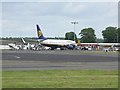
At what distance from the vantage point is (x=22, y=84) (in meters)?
15.0

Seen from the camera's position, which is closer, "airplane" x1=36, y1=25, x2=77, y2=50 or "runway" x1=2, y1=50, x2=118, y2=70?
"runway" x1=2, y1=50, x2=118, y2=70

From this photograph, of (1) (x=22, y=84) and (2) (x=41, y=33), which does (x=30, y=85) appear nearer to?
(1) (x=22, y=84)

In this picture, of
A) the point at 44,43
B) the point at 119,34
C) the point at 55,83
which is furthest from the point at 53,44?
the point at 55,83

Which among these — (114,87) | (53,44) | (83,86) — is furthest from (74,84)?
(53,44)

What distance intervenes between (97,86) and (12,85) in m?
3.20

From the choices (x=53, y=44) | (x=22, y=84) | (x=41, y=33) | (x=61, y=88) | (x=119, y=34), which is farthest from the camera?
(x=119, y=34)

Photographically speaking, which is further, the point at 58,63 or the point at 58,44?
the point at 58,44

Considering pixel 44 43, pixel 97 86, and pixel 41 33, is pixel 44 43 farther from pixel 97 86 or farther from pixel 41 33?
pixel 97 86

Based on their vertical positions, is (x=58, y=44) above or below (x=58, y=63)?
above

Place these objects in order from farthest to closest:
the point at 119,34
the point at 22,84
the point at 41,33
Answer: the point at 119,34 < the point at 41,33 < the point at 22,84

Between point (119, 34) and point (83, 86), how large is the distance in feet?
583

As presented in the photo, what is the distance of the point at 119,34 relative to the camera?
189875 mm

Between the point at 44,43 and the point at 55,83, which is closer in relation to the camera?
the point at 55,83

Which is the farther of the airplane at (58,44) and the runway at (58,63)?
the airplane at (58,44)
